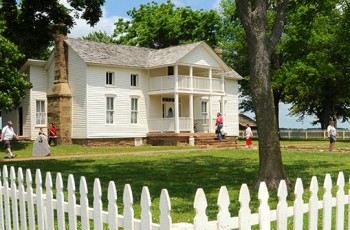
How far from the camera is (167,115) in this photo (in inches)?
1580

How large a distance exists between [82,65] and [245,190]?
105ft

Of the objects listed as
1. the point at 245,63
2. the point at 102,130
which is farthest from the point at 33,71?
the point at 245,63

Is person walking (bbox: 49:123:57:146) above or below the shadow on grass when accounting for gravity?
above

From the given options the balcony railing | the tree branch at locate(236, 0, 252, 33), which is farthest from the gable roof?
the tree branch at locate(236, 0, 252, 33)

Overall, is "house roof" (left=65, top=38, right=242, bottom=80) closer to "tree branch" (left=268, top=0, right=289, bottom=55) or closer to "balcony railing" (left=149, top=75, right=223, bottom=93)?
"balcony railing" (left=149, top=75, right=223, bottom=93)

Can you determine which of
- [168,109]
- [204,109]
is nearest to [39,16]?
[168,109]

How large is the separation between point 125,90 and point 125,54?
317 cm

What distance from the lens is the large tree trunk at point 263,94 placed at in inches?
413

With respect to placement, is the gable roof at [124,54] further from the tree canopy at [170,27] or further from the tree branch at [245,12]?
the tree branch at [245,12]

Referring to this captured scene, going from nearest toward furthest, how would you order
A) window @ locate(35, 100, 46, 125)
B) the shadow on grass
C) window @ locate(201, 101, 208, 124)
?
the shadow on grass, window @ locate(35, 100, 46, 125), window @ locate(201, 101, 208, 124)

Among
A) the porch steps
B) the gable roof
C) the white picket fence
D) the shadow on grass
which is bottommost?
the shadow on grass

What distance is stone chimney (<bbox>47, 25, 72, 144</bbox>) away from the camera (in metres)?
34.8

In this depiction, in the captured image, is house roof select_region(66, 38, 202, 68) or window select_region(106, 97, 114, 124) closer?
house roof select_region(66, 38, 202, 68)

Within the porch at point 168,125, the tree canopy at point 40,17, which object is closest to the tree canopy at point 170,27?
the porch at point 168,125
